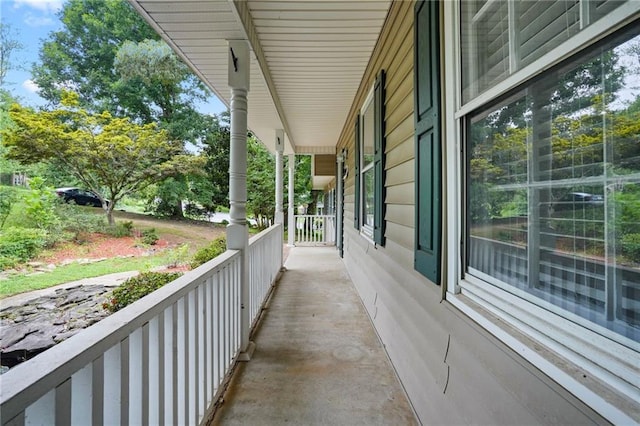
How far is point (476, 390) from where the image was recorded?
1.12 metres

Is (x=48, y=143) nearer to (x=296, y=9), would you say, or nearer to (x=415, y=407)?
(x=296, y=9)

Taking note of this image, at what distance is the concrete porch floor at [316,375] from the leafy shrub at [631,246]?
1586mm

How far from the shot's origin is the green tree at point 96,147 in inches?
286

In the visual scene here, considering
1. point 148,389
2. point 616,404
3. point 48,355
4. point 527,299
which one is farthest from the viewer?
point 148,389

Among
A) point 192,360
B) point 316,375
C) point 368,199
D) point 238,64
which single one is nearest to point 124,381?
point 192,360

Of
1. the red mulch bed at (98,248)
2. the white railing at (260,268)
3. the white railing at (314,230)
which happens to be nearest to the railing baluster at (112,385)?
the white railing at (260,268)

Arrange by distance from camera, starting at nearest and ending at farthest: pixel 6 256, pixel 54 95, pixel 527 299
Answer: pixel 527 299 → pixel 6 256 → pixel 54 95

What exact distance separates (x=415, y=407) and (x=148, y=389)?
4.90ft

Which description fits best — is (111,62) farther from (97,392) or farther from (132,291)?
(97,392)

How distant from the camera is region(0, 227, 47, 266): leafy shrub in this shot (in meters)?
4.48

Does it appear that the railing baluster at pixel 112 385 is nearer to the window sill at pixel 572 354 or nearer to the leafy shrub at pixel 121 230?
the window sill at pixel 572 354

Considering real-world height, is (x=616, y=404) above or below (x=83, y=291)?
above

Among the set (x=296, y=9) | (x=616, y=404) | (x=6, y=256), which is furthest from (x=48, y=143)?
(x=616, y=404)

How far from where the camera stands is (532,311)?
0.90 m
